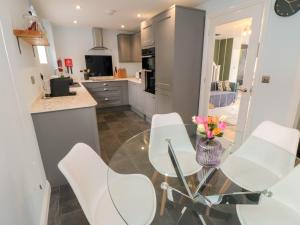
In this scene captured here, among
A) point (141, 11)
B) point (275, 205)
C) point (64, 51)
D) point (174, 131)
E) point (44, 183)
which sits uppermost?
point (141, 11)

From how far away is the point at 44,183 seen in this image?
1.80 m

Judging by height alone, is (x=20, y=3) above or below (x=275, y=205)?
above

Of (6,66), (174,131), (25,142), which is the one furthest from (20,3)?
(174,131)

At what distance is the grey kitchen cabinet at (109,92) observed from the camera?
180 inches

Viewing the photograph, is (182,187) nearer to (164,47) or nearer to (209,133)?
(209,133)

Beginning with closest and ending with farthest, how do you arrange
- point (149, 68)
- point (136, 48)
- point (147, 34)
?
1. point (147, 34)
2. point (149, 68)
3. point (136, 48)

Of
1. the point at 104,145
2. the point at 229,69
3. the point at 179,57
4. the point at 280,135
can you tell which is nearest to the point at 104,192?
the point at 280,135

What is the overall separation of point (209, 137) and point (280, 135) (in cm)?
77

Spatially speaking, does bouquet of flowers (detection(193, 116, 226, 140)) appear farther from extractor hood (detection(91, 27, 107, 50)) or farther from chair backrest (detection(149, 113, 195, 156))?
extractor hood (detection(91, 27, 107, 50))

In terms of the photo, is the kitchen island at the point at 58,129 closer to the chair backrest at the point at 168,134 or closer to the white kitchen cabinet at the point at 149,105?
the chair backrest at the point at 168,134

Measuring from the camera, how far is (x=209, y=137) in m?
1.19

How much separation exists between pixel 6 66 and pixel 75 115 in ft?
2.74

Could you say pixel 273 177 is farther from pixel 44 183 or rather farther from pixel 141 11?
pixel 141 11

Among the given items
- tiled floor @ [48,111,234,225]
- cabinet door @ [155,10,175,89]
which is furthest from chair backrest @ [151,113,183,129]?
cabinet door @ [155,10,175,89]
